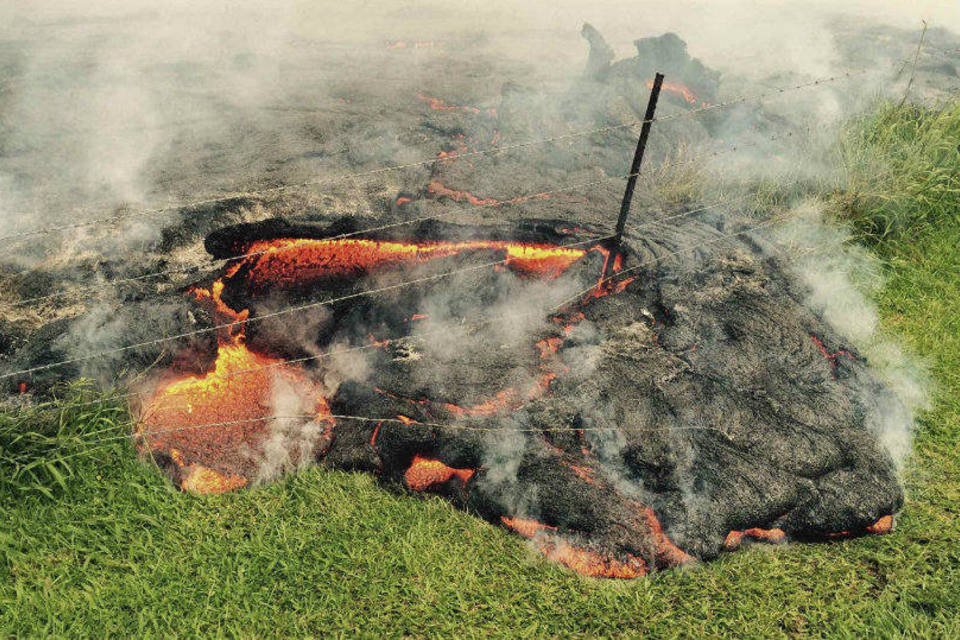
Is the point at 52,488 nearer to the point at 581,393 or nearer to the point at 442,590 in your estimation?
the point at 442,590

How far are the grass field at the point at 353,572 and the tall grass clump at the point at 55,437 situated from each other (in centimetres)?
1

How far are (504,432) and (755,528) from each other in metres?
1.24

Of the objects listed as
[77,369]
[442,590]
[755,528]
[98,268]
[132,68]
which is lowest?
[442,590]

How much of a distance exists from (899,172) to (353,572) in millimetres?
5499

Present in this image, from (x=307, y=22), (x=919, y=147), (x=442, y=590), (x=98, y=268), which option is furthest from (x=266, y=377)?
(x=307, y=22)

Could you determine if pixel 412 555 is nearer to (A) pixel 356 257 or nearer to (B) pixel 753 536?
(B) pixel 753 536

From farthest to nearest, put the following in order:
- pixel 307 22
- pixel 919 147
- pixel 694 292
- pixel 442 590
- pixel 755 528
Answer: pixel 307 22 → pixel 919 147 → pixel 694 292 → pixel 755 528 → pixel 442 590

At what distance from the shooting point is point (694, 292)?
3459mm

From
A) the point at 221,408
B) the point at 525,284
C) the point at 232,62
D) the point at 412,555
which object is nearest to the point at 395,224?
the point at 525,284

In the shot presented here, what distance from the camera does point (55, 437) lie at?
2.73 m

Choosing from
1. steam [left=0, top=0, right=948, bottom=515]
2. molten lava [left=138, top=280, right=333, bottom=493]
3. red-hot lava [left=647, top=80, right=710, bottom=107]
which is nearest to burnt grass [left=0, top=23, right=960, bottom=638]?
molten lava [left=138, top=280, right=333, bottom=493]

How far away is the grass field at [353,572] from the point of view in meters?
2.40

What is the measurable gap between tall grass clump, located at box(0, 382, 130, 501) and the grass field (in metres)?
0.01

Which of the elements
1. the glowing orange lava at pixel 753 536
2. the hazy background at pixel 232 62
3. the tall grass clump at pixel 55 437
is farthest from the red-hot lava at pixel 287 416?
the hazy background at pixel 232 62
